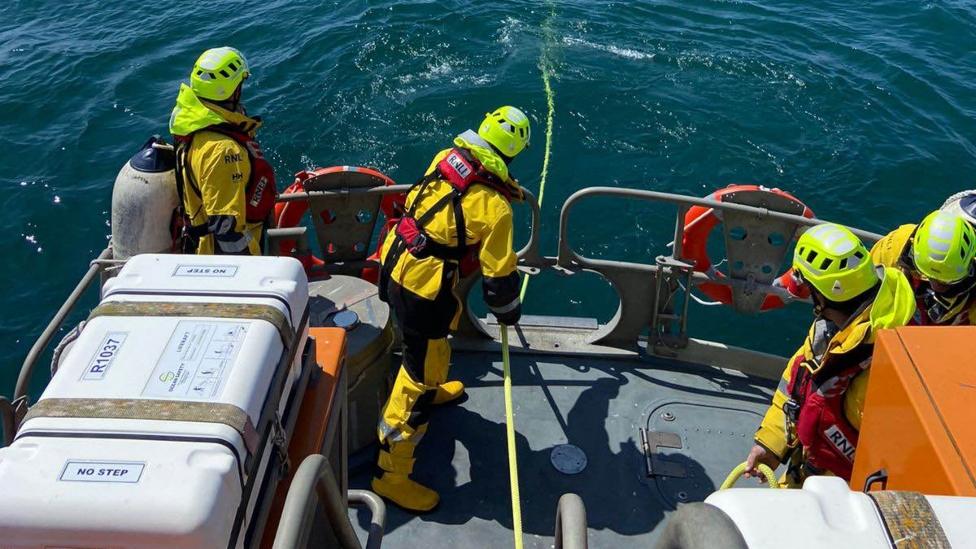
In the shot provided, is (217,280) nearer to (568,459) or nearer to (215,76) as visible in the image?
(215,76)

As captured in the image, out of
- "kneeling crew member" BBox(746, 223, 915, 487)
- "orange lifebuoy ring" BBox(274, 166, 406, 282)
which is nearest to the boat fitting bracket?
"kneeling crew member" BBox(746, 223, 915, 487)

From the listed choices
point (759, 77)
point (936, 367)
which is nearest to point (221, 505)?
point (936, 367)

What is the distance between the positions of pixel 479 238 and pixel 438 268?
0.28m

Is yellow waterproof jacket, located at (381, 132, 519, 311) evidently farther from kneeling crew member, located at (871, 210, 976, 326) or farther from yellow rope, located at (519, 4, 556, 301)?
yellow rope, located at (519, 4, 556, 301)

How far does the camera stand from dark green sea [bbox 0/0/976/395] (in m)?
9.08

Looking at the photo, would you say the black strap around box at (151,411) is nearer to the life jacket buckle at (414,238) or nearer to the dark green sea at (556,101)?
the life jacket buckle at (414,238)

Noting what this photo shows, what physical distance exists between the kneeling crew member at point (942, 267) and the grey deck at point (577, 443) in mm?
1282

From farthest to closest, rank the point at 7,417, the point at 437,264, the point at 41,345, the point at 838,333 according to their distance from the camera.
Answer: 1. the point at 437,264
2. the point at 41,345
3. the point at 838,333
4. the point at 7,417

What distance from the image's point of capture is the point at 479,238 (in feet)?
13.3

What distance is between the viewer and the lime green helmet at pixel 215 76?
4547mm

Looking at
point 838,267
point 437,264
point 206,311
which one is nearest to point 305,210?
point 437,264

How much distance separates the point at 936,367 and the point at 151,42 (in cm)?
1434

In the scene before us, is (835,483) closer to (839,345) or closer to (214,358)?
(214,358)

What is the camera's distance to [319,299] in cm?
448
